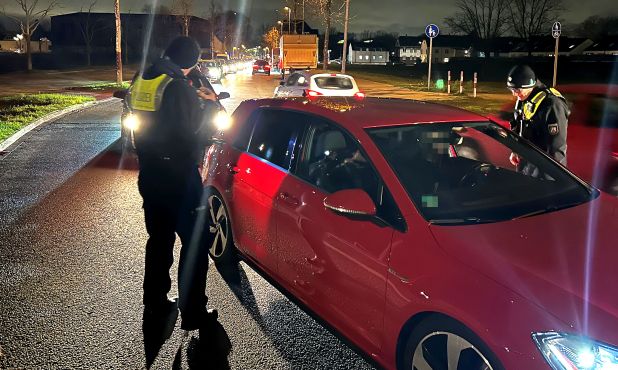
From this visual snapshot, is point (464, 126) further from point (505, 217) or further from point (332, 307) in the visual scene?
point (332, 307)

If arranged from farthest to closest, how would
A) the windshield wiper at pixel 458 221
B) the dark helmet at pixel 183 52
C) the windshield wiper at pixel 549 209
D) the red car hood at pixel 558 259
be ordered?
the dark helmet at pixel 183 52 < the windshield wiper at pixel 549 209 < the windshield wiper at pixel 458 221 < the red car hood at pixel 558 259

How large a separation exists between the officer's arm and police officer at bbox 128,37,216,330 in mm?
3182

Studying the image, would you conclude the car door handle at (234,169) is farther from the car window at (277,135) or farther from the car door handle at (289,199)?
the car door handle at (289,199)

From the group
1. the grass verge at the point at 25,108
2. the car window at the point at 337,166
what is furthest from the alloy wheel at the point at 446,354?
the grass verge at the point at 25,108

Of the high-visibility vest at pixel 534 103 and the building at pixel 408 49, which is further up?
the building at pixel 408 49

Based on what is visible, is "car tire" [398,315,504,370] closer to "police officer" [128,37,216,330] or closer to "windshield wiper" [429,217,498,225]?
"windshield wiper" [429,217,498,225]

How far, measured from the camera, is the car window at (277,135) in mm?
3961

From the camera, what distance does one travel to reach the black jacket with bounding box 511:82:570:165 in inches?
203

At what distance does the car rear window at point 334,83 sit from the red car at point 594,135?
10568 millimetres

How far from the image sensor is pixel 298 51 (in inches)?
1538

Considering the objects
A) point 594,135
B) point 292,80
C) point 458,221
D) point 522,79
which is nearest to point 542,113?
point 522,79

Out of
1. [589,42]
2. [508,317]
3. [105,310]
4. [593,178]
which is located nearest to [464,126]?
[508,317]

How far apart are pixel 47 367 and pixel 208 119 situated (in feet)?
5.93

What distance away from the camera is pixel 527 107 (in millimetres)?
5336
